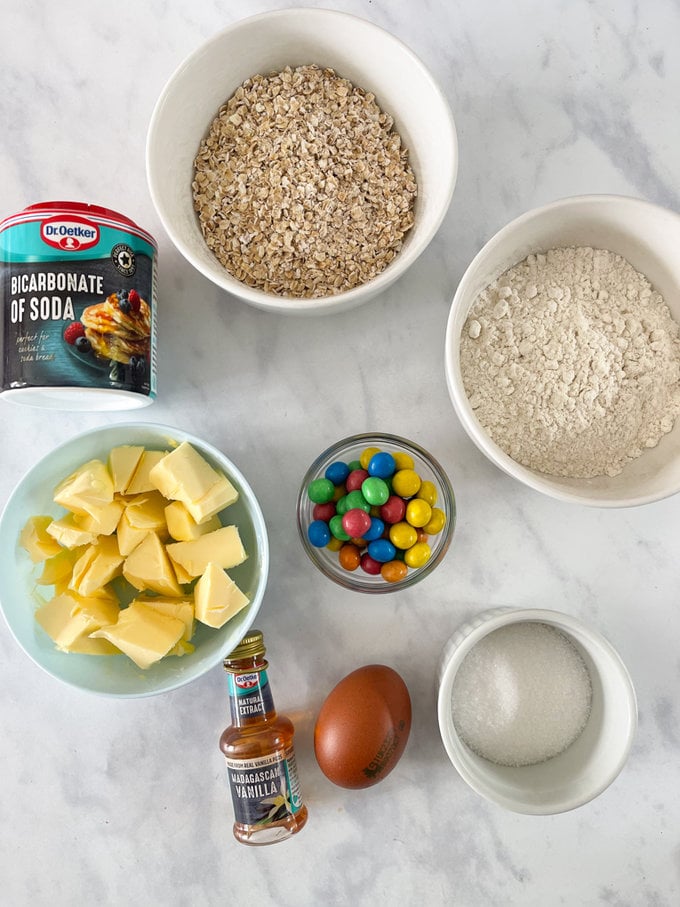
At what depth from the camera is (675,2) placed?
3.54 ft

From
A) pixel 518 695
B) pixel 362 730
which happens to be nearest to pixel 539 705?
pixel 518 695

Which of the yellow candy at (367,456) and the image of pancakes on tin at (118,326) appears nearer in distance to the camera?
the image of pancakes on tin at (118,326)

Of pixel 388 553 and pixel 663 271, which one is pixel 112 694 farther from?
pixel 663 271

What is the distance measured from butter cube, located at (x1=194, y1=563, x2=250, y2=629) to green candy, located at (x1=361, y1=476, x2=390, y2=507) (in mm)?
203

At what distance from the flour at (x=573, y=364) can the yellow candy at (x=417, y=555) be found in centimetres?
17

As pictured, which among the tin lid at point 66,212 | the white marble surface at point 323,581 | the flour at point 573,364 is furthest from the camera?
the white marble surface at point 323,581

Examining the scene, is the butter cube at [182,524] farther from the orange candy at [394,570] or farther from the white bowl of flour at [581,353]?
the white bowl of flour at [581,353]

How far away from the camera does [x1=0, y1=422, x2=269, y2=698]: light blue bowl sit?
3.02ft

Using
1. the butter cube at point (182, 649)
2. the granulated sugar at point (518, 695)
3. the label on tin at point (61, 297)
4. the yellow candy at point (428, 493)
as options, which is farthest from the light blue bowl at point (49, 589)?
the granulated sugar at point (518, 695)

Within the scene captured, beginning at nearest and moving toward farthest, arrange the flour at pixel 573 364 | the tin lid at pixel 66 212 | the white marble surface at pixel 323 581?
1. the tin lid at pixel 66 212
2. the flour at pixel 573 364
3. the white marble surface at pixel 323 581

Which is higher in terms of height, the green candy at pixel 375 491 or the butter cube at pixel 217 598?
the green candy at pixel 375 491

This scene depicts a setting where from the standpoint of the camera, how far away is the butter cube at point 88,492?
0.89 meters

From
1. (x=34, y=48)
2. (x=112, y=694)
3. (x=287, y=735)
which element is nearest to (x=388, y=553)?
(x=287, y=735)

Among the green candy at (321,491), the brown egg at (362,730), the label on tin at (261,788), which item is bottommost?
the label on tin at (261,788)
